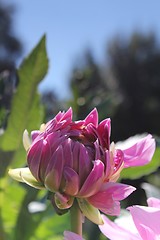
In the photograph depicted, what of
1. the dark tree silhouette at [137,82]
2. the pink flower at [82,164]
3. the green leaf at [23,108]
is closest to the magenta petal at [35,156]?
the pink flower at [82,164]

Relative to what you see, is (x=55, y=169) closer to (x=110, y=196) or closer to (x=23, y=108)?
(x=110, y=196)

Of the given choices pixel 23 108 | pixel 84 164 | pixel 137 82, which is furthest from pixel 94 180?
pixel 137 82

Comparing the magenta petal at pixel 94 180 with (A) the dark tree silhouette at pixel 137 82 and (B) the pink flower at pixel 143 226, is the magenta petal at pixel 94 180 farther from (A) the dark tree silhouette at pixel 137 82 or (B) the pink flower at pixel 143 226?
(A) the dark tree silhouette at pixel 137 82

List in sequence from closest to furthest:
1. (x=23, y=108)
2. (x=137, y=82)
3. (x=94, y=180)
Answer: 1. (x=94, y=180)
2. (x=23, y=108)
3. (x=137, y=82)

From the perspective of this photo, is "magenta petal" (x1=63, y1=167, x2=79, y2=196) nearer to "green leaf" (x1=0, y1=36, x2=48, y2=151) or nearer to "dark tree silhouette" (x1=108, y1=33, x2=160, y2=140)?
"green leaf" (x1=0, y1=36, x2=48, y2=151)

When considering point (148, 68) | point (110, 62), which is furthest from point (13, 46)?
point (148, 68)

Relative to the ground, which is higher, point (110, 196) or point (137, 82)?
point (110, 196)

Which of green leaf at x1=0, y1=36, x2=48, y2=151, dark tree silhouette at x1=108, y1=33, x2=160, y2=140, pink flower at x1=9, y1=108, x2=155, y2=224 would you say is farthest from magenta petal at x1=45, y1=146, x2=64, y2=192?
dark tree silhouette at x1=108, y1=33, x2=160, y2=140
